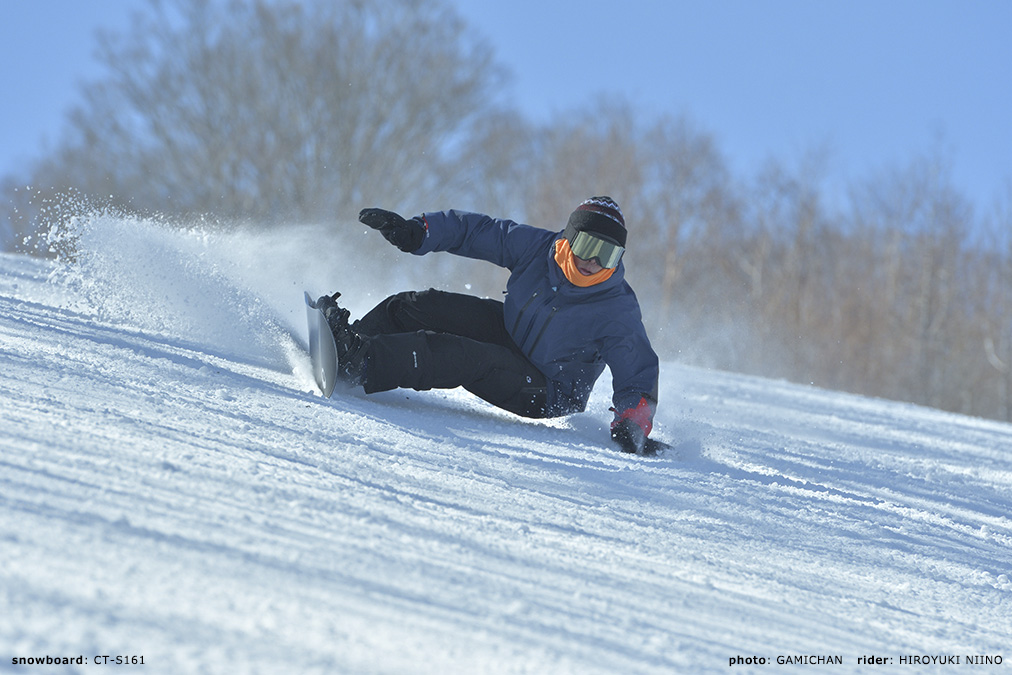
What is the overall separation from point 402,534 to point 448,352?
1519 mm

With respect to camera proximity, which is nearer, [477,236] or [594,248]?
[594,248]

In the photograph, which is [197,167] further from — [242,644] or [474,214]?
[242,644]

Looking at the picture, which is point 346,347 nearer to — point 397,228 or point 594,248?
point 397,228

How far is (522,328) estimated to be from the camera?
328 cm

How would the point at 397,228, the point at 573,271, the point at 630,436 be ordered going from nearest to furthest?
the point at 630,436
the point at 573,271
the point at 397,228

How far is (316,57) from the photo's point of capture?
21.5 metres

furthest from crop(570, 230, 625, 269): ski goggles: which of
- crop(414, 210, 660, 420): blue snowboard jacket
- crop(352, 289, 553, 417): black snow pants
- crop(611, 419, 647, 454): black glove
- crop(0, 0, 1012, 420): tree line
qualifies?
crop(0, 0, 1012, 420): tree line

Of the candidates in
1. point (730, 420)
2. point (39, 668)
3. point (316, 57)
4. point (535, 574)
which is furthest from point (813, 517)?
point (316, 57)

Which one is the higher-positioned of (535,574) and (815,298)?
(815,298)

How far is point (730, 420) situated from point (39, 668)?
4.20 m

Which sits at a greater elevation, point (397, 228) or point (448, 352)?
point (397, 228)

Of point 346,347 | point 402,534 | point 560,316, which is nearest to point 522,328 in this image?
point 560,316

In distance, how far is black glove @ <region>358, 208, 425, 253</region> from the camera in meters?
3.25

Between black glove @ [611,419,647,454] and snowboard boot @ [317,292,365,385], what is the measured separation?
89 centimetres
